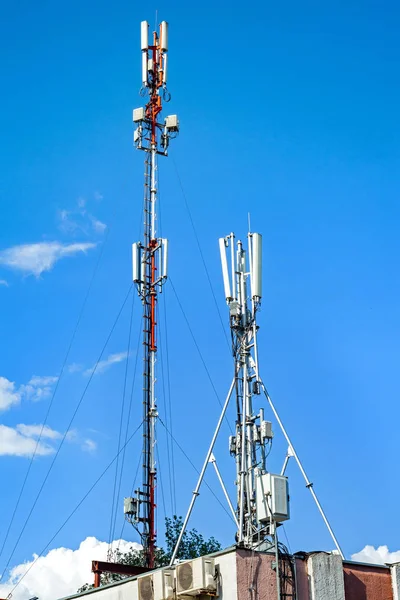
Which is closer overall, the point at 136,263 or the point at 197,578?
the point at 197,578

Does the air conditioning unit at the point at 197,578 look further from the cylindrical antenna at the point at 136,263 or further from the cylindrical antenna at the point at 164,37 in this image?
the cylindrical antenna at the point at 164,37

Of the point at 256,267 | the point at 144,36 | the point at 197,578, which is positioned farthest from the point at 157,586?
the point at 144,36

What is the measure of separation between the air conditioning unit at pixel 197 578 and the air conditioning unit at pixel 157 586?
33 centimetres

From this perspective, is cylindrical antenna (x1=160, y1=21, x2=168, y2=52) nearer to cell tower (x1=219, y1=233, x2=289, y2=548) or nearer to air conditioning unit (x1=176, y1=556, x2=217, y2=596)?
cell tower (x1=219, y1=233, x2=289, y2=548)

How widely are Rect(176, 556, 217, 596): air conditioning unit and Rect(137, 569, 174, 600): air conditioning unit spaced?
1.07ft

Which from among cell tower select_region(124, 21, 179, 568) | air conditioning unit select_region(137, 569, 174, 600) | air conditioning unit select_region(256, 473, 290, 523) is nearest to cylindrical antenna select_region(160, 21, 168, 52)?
cell tower select_region(124, 21, 179, 568)

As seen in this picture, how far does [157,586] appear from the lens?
824 inches

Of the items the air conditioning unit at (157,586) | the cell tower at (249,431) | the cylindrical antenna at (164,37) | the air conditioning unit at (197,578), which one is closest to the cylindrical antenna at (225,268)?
the cell tower at (249,431)

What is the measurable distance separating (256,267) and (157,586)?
10299mm

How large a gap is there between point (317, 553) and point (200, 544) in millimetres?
33457

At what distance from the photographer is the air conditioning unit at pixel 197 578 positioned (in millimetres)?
19906

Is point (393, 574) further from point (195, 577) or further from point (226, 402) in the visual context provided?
point (226, 402)

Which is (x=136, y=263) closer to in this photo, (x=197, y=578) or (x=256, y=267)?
(x=256, y=267)

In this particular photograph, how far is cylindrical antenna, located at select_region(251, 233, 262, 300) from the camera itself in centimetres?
2739
